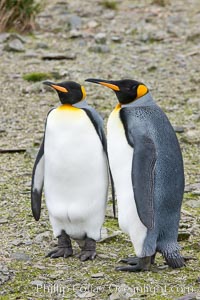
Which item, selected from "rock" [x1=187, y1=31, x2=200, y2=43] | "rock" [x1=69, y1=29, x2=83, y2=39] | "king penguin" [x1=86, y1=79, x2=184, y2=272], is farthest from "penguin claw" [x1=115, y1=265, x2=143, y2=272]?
"rock" [x1=187, y1=31, x2=200, y2=43]

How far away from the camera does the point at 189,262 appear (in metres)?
5.22

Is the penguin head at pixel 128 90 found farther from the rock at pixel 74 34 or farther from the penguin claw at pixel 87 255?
the rock at pixel 74 34

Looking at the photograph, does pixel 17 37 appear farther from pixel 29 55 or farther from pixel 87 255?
pixel 87 255

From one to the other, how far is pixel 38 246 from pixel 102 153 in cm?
76

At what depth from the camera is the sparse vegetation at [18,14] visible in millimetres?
12109

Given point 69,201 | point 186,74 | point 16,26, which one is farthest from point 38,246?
point 16,26

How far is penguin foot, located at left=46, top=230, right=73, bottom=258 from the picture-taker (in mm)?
5285

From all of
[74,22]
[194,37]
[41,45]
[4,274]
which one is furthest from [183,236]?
[74,22]

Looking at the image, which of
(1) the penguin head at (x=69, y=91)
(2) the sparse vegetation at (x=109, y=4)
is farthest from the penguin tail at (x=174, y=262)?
(2) the sparse vegetation at (x=109, y=4)

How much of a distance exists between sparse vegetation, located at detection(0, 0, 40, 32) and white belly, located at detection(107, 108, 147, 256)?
7.35 metres

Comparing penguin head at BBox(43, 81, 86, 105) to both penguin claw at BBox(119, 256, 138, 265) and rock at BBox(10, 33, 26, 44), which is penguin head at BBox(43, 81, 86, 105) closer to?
penguin claw at BBox(119, 256, 138, 265)

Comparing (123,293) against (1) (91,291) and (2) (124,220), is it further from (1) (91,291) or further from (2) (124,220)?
(2) (124,220)

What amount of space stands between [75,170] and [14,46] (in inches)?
256

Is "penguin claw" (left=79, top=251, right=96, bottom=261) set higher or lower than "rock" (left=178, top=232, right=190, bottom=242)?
higher
